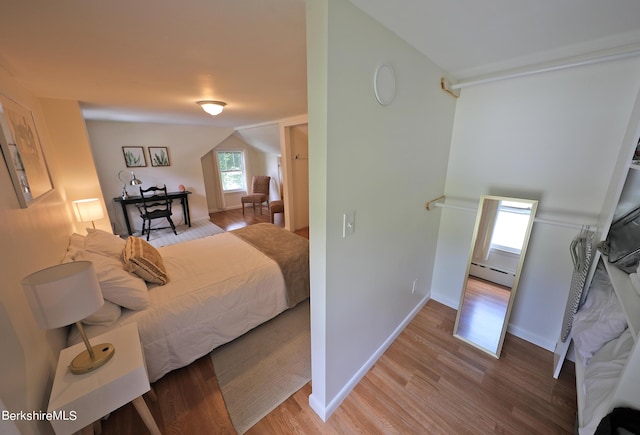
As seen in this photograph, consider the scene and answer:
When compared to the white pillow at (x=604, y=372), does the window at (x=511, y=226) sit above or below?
above

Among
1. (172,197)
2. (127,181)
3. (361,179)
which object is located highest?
(361,179)

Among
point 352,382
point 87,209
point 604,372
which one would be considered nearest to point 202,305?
point 352,382

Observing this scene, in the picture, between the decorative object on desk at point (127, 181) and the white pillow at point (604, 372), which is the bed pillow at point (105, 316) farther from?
the decorative object on desk at point (127, 181)

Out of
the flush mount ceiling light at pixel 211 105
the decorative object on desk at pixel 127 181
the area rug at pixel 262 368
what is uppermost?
the flush mount ceiling light at pixel 211 105

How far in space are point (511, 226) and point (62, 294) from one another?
2.58 meters

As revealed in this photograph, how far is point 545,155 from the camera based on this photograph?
162 cm

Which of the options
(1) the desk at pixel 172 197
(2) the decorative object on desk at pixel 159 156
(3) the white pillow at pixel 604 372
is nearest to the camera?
(3) the white pillow at pixel 604 372

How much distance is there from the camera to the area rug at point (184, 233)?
13.7 feet

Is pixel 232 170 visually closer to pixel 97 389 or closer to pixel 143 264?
pixel 143 264

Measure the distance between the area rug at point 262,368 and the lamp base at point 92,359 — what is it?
0.78 metres

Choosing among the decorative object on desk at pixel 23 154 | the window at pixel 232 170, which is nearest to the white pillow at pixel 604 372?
the decorative object on desk at pixel 23 154

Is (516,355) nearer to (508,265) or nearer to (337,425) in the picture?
(508,265)

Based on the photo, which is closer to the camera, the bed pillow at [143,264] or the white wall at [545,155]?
the white wall at [545,155]

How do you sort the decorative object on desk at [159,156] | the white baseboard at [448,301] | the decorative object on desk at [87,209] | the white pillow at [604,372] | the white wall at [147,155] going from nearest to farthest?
the white pillow at [604,372] → the white baseboard at [448,301] → the decorative object on desk at [87,209] → the white wall at [147,155] → the decorative object on desk at [159,156]
